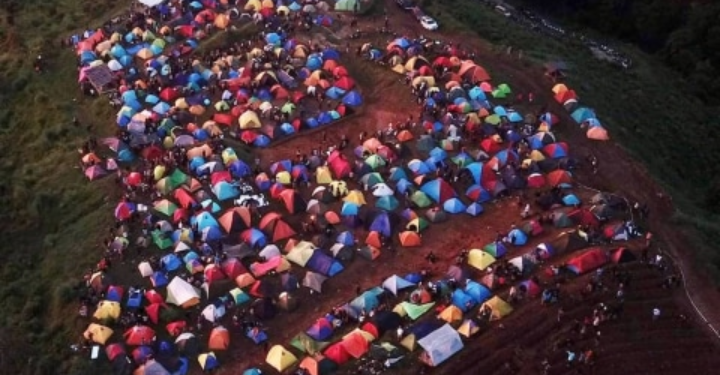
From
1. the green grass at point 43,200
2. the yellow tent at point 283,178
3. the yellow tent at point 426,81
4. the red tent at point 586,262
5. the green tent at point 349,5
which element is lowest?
the green grass at point 43,200

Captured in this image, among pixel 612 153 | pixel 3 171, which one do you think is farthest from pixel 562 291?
pixel 3 171

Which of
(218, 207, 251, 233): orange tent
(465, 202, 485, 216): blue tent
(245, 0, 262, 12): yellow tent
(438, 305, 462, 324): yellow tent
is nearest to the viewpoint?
(438, 305, 462, 324): yellow tent

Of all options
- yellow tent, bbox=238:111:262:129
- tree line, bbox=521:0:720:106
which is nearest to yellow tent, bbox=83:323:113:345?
yellow tent, bbox=238:111:262:129

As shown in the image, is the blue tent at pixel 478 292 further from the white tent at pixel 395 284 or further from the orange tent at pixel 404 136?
the orange tent at pixel 404 136

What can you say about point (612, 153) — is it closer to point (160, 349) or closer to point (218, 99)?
point (218, 99)

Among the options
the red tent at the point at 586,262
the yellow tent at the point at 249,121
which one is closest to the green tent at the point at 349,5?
the yellow tent at the point at 249,121

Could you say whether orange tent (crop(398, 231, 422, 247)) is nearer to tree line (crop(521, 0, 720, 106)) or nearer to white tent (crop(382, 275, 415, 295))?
white tent (crop(382, 275, 415, 295))

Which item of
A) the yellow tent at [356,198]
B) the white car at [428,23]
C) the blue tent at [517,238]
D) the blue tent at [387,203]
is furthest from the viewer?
the white car at [428,23]
